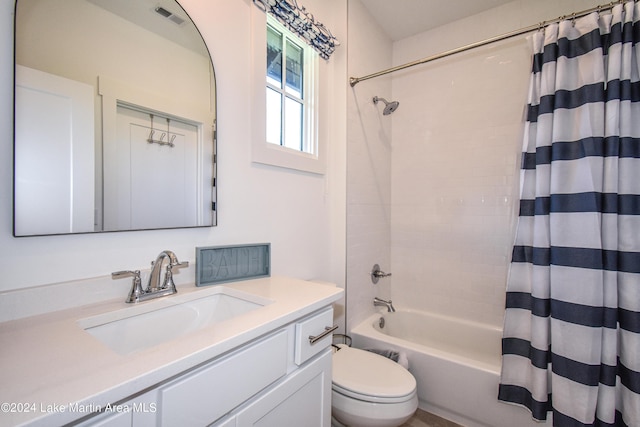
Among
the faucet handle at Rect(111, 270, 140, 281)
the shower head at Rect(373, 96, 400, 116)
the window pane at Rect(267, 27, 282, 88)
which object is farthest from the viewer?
the shower head at Rect(373, 96, 400, 116)

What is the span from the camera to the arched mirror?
73 centimetres

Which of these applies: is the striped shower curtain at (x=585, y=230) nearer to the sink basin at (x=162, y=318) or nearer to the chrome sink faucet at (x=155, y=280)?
the sink basin at (x=162, y=318)

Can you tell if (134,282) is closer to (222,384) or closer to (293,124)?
(222,384)

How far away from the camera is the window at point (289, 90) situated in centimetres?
147

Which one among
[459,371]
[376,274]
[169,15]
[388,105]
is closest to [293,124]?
[169,15]

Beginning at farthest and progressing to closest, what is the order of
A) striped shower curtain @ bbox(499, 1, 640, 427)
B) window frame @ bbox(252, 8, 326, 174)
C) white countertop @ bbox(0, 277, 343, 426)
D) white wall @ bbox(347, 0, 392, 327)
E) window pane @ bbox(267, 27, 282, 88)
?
white wall @ bbox(347, 0, 392, 327), window pane @ bbox(267, 27, 282, 88), window frame @ bbox(252, 8, 326, 174), striped shower curtain @ bbox(499, 1, 640, 427), white countertop @ bbox(0, 277, 343, 426)

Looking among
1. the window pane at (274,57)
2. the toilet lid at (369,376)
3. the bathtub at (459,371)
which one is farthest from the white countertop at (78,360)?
the window pane at (274,57)

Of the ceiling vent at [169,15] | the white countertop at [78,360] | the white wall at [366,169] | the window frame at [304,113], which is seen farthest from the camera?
the white wall at [366,169]

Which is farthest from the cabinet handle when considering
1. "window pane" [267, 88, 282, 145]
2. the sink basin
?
"window pane" [267, 88, 282, 145]

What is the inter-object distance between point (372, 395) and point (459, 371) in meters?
0.62

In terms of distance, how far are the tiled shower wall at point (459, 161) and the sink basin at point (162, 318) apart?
→ 5.56 feet

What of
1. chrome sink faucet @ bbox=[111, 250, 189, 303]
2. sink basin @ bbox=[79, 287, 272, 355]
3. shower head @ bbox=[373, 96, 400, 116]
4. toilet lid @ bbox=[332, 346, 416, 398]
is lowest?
toilet lid @ bbox=[332, 346, 416, 398]

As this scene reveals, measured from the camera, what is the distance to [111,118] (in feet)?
2.86

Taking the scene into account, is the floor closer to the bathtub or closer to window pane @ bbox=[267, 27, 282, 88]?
the bathtub
